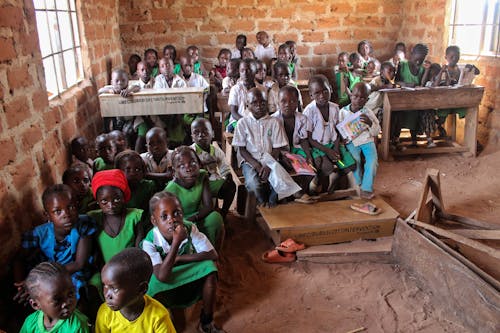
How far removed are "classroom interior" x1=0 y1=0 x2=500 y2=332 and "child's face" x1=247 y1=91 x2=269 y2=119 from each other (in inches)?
42.1

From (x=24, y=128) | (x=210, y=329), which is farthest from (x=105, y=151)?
(x=210, y=329)

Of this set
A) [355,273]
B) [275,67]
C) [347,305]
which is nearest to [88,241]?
[347,305]

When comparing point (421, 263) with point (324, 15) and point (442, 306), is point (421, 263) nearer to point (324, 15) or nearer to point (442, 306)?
point (442, 306)

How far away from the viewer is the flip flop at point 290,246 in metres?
3.42

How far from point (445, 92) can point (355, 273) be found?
3378mm

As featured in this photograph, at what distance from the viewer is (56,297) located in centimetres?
182

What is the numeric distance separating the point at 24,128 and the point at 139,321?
1721 mm

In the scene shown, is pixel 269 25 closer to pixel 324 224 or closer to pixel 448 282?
pixel 324 224

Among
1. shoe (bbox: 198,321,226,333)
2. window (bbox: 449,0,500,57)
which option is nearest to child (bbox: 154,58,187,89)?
shoe (bbox: 198,321,226,333)

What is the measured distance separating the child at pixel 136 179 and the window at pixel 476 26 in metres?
5.19

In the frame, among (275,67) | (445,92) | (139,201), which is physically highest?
(275,67)

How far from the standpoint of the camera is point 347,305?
2.93 meters

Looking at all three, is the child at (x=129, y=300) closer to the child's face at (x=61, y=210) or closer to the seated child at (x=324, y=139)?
the child's face at (x=61, y=210)

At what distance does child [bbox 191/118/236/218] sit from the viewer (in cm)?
370
